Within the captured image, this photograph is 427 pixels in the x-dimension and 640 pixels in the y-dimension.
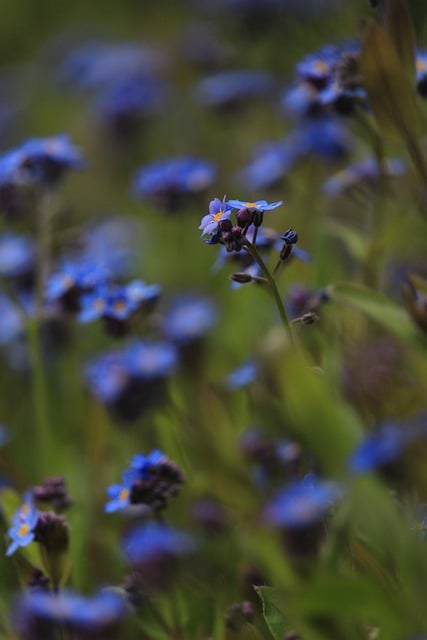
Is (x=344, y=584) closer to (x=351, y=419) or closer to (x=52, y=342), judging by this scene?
(x=351, y=419)

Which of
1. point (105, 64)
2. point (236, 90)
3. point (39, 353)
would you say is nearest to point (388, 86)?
point (39, 353)

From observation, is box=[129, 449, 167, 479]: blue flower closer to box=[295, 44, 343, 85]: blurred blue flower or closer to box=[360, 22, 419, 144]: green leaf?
box=[360, 22, 419, 144]: green leaf

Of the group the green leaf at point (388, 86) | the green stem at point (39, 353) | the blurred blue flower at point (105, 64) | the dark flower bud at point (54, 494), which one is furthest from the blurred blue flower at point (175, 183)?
the blurred blue flower at point (105, 64)

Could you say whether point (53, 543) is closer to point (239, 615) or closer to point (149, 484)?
point (149, 484)

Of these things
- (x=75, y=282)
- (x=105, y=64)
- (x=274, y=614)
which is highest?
(x=105, y=64)

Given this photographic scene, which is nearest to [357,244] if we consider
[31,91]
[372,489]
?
[372,489]

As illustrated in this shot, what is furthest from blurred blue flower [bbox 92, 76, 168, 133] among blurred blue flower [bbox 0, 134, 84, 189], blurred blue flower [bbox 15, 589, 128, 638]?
blurred blue flower [bbox 15, 589, 128, 638]
